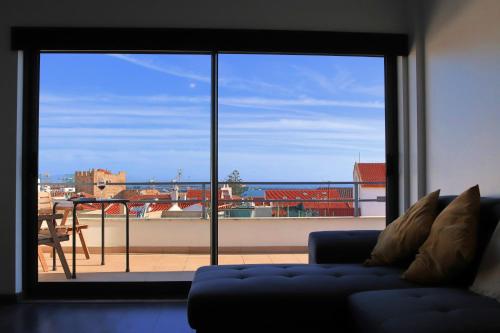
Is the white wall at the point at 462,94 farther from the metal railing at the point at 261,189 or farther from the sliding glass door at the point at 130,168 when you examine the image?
the sliding glass door at the point at 130,168

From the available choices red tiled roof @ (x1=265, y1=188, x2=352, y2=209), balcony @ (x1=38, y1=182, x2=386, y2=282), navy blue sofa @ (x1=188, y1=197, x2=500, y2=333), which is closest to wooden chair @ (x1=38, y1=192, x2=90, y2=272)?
balcony @ (x1=38, y1=182, x2=386, y2=282)

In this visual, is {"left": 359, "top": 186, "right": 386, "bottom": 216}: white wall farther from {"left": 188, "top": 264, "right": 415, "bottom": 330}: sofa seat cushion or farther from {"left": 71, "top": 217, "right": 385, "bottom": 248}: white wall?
{"left": 188, "top": 264, "right": 415, "bottom": 330}: sofa seat cushion

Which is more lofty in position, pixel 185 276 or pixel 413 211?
pixel 413 211

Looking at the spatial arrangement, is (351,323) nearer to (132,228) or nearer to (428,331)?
(428,331)

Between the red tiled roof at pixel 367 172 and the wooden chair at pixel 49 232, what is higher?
the red tiled roof at pixel 367 172

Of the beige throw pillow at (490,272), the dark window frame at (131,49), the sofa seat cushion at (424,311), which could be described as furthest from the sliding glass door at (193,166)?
the sofa seat cushion at (424,311)

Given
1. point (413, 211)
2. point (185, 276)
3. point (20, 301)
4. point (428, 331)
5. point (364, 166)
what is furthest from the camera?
point (364, 166)

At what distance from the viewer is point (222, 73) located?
3.35 metres

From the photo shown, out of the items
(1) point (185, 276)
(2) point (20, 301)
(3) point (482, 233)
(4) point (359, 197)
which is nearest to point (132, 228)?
(1) point (185, 276)

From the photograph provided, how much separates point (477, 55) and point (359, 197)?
2.95m

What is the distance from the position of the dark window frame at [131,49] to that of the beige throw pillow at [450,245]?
5.54 feet

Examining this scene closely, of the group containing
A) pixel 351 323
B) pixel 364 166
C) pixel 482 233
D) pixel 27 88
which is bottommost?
pixel 351 323

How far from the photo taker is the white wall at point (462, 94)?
7.59ft

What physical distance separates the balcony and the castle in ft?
0.48
